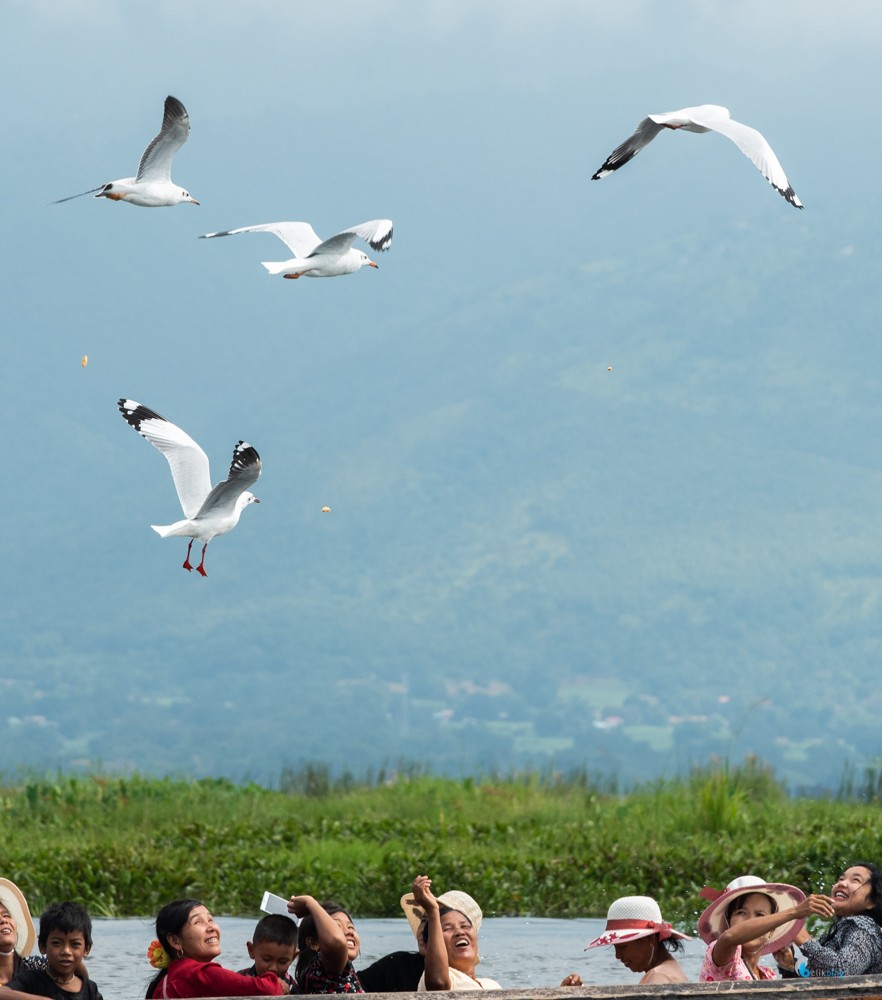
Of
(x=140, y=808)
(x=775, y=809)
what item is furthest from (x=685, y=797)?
(x=140, y=808)

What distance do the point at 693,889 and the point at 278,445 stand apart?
110 metres

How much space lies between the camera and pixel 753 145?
11391mm

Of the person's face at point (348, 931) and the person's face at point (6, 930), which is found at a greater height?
the person's face at point (348, 931)

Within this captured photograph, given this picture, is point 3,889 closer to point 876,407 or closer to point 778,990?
point 778,990

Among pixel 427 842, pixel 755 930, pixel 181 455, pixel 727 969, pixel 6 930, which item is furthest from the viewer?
pixel 427 842

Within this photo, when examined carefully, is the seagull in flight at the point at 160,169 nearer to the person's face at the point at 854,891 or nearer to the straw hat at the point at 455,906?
the straw hat at the point at 455,906

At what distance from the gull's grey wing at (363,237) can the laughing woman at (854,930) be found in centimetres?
539

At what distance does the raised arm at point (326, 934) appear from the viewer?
6715 mm

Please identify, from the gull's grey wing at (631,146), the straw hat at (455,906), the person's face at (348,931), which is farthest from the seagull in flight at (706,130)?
the person's face at (348,931)

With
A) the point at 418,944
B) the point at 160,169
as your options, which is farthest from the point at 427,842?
the point at 418,944

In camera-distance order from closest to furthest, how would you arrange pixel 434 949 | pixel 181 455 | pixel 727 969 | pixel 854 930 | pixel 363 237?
pixel 434 949, pixel 727 969, pixel 854 930, pixel 363 237, pixel 181 455

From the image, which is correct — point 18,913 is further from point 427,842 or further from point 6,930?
point 427,842

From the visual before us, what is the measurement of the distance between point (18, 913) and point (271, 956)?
101 centimetres

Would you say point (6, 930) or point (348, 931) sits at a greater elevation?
point (348, 931)
